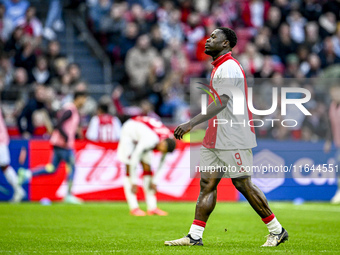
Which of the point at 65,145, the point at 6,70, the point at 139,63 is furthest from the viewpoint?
the point at 139,63

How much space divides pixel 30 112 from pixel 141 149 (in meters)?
4.79

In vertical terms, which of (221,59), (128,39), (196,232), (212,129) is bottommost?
(196,232)

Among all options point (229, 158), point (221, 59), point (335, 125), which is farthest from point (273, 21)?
point (229, 158)

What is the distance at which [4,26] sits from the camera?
18078 mm

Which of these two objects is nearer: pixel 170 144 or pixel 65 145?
pixel 170 144

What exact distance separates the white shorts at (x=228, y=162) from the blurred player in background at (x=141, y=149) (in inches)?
177

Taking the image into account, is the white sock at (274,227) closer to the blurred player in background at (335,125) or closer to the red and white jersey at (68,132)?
the red and white jersey at (68,132)

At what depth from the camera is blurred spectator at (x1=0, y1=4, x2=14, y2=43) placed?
17.9m

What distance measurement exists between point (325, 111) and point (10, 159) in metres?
8.41

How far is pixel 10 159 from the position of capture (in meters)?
15.4

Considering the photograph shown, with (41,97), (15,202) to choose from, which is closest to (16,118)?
(41,97)

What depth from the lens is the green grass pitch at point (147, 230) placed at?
7.21 metres

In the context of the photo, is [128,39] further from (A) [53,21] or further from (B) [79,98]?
(B) [79,98]

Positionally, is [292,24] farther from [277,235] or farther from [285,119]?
[277,235]
